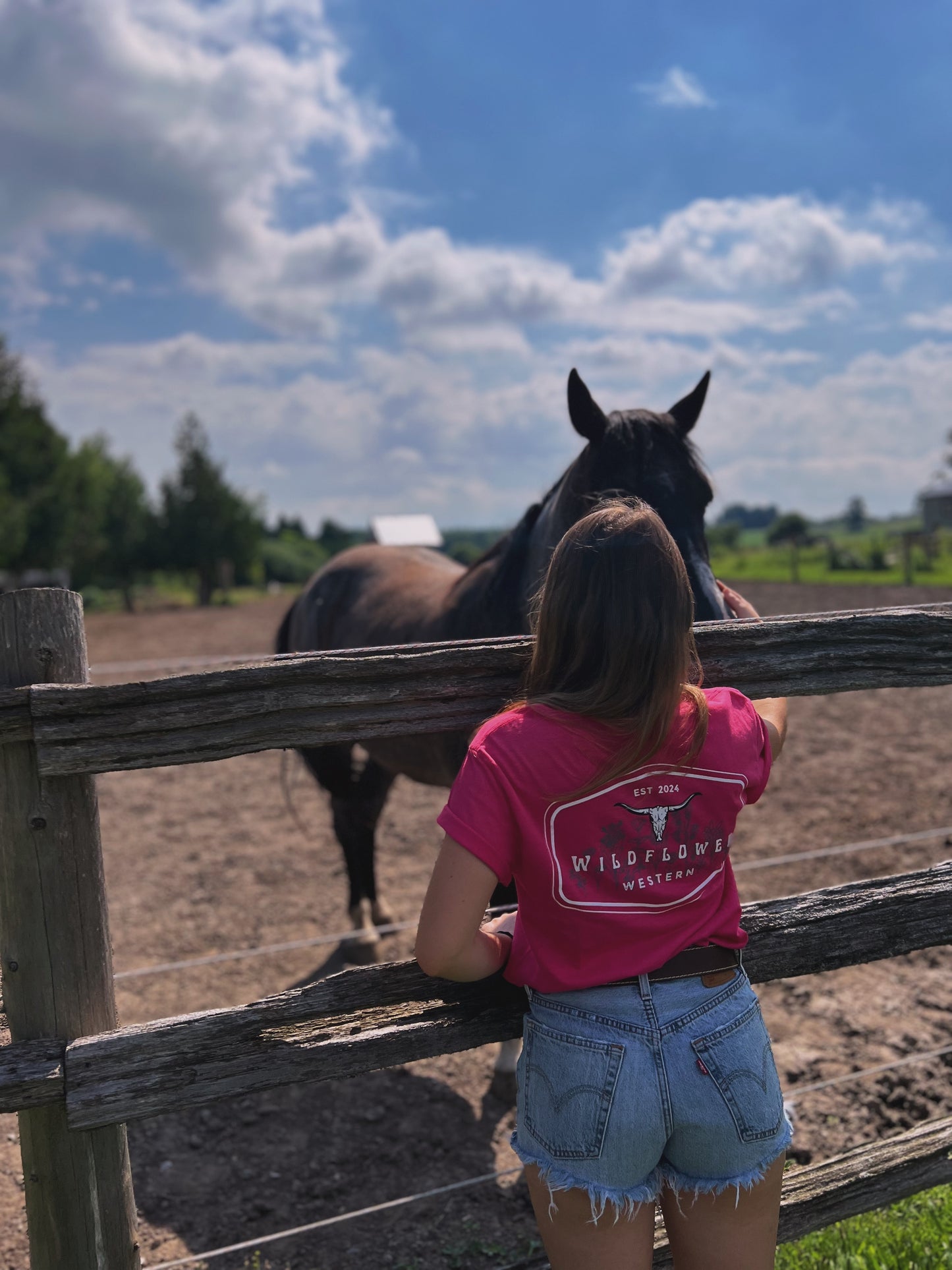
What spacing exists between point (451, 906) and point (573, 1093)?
375 millimetres

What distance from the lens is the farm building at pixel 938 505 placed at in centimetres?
5401

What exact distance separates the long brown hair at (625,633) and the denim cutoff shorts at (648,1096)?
1.35 feet

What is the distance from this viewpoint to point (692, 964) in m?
1.53

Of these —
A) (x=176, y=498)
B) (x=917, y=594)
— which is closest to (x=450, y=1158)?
(x=917, y=594)

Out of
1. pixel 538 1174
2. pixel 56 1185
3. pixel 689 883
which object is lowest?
pixel 56 1185

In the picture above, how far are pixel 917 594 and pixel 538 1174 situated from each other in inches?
714

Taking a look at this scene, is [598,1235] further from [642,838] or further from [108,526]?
[108,526]

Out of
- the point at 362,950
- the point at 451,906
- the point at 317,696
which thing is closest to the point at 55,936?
the point at 317,696

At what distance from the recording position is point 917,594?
17281 mm

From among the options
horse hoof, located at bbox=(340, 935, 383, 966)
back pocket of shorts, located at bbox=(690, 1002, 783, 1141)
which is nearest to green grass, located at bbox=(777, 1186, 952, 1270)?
back pocket of shorts, located at bbox=(690, 1002, 783, 1141)

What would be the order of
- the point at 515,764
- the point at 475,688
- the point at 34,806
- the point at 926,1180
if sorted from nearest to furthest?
the point at 515,764, the point at 34,806, the point at 475,688, the point at 926,1180

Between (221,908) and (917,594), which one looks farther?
(917,594)

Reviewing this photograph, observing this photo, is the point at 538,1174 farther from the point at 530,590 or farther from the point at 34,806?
the point at 530,590

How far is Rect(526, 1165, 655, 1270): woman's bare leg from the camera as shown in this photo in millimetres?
1426
